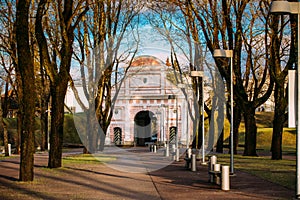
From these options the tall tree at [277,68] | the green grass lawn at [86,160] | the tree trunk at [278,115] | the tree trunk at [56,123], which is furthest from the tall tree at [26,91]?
the tree trunk at [278,115]

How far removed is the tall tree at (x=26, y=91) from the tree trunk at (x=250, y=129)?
54.6 feet

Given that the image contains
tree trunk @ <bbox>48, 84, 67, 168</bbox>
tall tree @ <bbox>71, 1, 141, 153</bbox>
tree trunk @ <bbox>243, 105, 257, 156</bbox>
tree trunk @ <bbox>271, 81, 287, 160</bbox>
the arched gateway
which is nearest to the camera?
tree trunk @ <bbox>48, 84, 67, 168</bbox>

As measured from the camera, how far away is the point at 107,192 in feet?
49.9

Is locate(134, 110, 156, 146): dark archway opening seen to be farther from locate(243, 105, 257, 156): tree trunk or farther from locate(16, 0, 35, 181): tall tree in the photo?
locate(16, 0, 35, 181): tall tree

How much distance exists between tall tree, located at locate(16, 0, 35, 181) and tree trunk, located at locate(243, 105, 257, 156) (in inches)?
655

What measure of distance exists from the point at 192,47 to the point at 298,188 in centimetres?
2654

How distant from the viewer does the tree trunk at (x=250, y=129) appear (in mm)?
31891

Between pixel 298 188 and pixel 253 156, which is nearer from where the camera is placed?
pixel 298 188

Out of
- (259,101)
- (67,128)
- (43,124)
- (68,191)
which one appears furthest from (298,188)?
(67,128)

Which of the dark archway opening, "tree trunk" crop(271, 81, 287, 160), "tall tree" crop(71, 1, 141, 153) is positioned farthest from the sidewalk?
the dark archway opening

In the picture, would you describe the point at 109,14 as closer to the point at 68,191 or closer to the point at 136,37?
the point at 136,37

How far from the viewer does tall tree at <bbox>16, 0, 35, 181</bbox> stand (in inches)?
686

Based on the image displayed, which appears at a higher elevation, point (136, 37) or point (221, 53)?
point (136, 37)

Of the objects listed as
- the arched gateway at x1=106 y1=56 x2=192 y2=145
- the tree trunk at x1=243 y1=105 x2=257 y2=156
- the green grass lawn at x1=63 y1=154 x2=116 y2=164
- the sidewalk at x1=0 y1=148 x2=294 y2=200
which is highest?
the arched gateway at x1=106 y1=56 x2=192 y2=145
